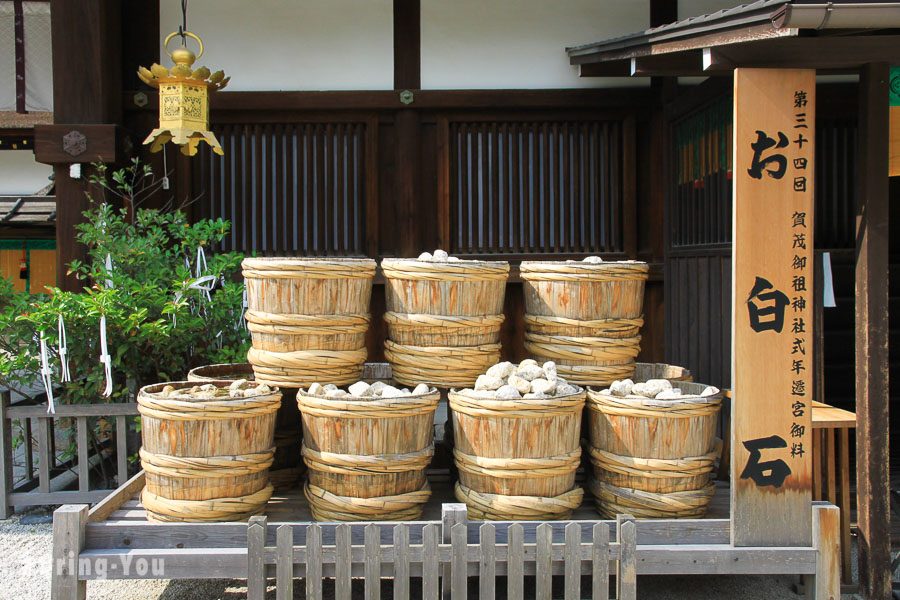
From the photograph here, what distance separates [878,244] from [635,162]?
9.00 feet

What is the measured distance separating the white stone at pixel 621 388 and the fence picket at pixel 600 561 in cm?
91

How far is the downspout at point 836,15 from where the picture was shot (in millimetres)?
3527

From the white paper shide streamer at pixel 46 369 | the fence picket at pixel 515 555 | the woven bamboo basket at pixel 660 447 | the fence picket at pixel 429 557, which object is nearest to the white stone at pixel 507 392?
the woven bamboo basket at pixel 660 447

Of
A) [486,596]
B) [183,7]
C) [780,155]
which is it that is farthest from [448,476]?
[183,7]

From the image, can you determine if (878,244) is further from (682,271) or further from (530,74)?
(530,74)

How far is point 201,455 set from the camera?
420 cm

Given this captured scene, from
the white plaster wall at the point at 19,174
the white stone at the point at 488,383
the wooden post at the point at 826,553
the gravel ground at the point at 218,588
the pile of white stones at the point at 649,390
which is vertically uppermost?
the white plaster wall at the point at 19,174

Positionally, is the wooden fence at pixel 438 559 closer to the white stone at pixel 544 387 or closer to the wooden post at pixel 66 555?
the white stone at pixel 544 387

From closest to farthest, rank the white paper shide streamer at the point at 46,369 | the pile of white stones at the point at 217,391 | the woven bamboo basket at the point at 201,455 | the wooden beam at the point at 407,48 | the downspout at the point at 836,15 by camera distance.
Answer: the downspout at the point at 836,15, the woven bamboo basket at the point at 201,455, the pile of white stones at the point at 217,391, the white paper shide streamer at the point at 46,369, the wooden beam at the point at 407,48

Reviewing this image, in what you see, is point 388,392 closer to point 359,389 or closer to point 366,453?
point 359,389

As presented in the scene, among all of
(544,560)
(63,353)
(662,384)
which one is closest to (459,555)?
(544,560)

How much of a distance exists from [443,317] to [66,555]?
2.42 meters

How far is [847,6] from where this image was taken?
3533mm

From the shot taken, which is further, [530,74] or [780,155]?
[530,74]
